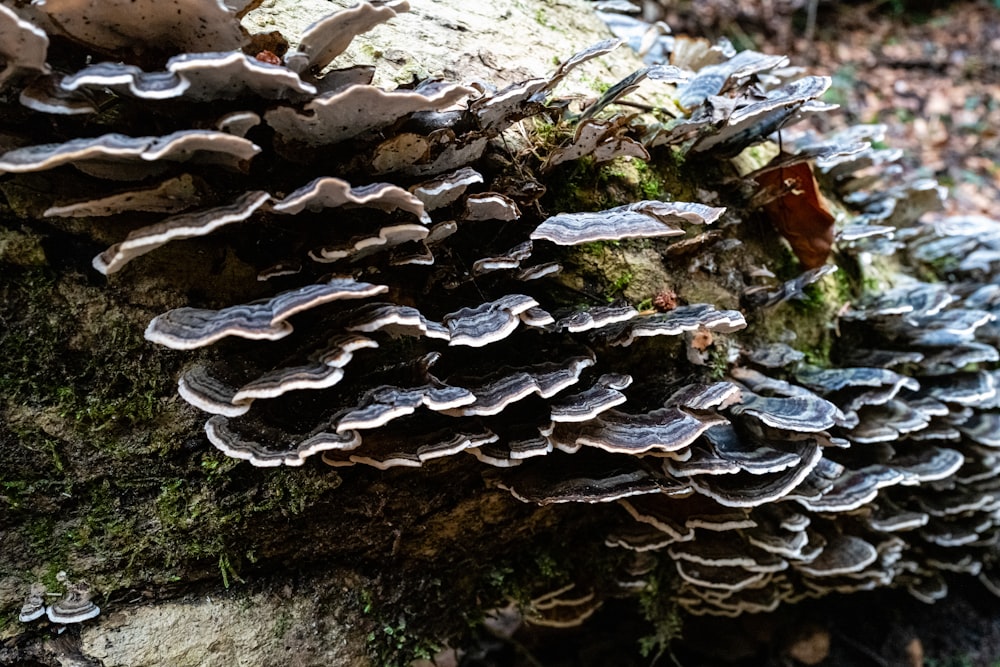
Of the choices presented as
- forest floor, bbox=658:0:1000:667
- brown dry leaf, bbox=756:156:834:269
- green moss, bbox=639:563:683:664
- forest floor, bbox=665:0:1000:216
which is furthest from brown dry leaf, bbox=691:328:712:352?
forest floor, bbox=665:0:1000:216

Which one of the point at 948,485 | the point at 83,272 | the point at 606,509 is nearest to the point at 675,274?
the point at 606,509

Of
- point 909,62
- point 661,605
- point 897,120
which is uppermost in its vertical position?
point 909,62

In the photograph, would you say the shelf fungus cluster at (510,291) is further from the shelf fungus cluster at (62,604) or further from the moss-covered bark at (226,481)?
the shelf fungus cluster at (62,604)

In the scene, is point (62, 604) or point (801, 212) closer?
point (62, 604)

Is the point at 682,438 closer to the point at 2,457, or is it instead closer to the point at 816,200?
the point at 816,200

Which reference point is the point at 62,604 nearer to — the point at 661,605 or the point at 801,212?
the point at 661,605

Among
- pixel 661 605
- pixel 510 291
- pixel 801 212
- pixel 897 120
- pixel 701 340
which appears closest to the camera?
pixel 510 291

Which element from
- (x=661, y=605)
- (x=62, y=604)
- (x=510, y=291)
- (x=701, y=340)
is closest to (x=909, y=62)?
(x=701, y=340)

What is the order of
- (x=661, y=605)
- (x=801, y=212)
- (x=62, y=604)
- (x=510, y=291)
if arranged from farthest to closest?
(x=661, y=605)
(x=801, y=212)
(x=510, y=291)
(x=62, y=604)
